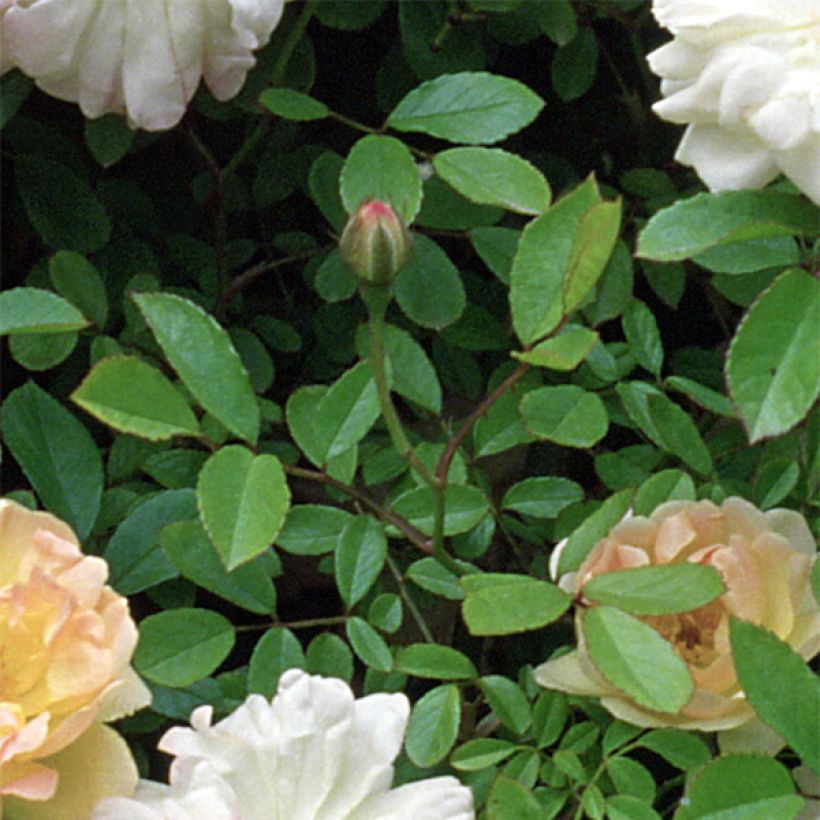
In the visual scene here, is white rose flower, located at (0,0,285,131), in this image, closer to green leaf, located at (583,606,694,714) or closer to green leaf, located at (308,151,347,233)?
green leaf, located at (308,151,347,233)

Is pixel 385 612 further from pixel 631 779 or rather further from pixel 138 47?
pixel 138 47

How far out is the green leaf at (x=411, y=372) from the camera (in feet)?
2.19

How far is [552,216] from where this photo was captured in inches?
22.6

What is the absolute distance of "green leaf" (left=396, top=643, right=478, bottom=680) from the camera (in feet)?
1.92

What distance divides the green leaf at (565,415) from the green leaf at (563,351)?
0.23 feet

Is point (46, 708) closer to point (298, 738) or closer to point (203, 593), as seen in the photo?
point (298, 738)

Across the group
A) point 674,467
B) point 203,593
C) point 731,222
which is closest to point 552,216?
point 731,222

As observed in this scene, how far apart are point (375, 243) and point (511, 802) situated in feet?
0.70

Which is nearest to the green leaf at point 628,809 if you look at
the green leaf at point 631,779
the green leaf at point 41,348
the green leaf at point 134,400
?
the green leaf at point 631,779

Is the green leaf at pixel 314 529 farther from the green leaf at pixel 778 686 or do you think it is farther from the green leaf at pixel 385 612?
the green leaf at pixel 778 686

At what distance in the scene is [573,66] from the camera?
0.83 metres

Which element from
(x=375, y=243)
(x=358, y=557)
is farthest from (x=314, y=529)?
(x=375, y=243)

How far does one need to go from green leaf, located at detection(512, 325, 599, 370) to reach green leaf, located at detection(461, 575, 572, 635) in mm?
81

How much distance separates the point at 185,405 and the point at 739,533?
0.76 feet
